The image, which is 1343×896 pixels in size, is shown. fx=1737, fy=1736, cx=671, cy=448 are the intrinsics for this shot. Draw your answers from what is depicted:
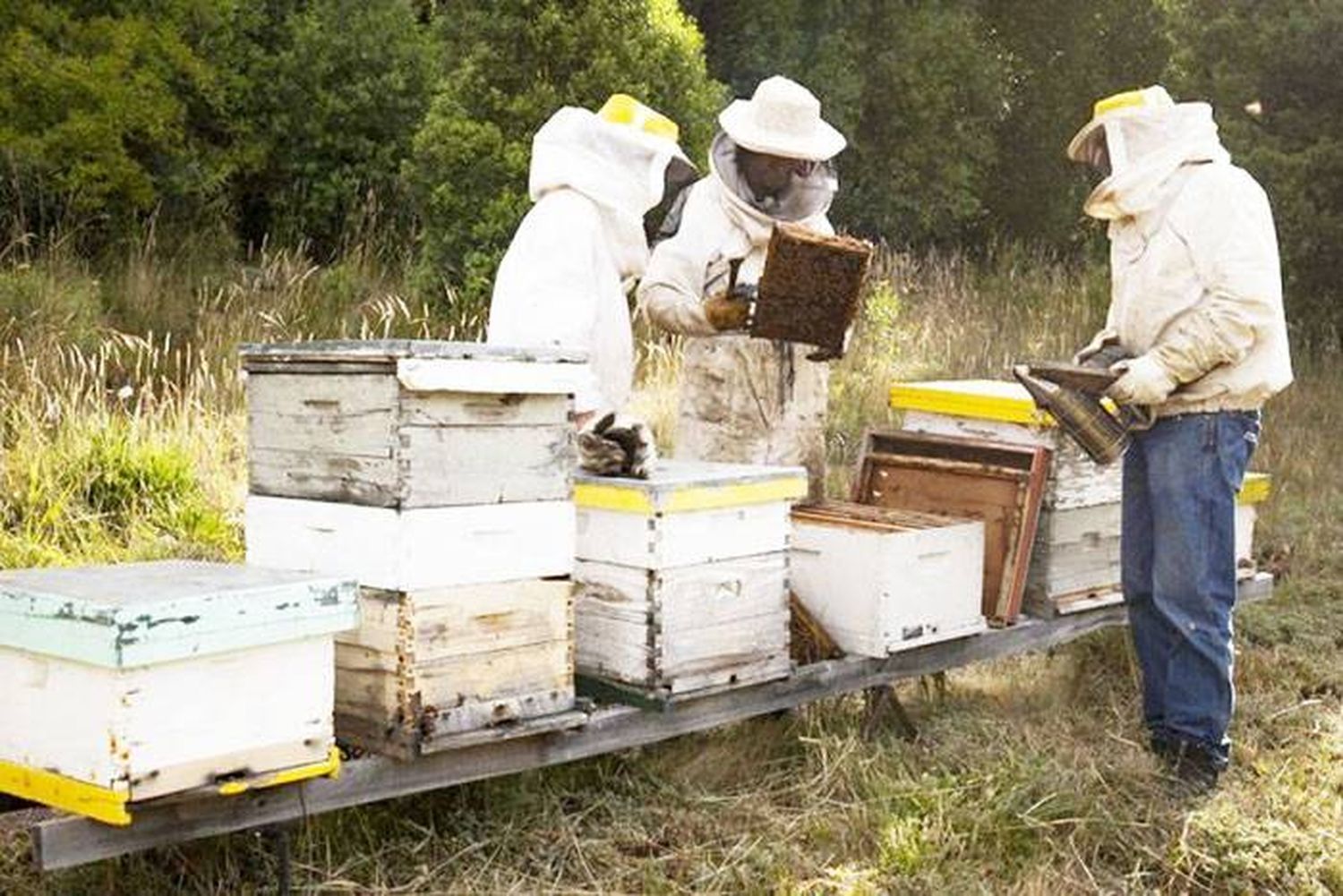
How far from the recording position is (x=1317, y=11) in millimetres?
13055

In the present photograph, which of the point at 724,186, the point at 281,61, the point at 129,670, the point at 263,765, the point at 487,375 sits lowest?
the point at 263,765

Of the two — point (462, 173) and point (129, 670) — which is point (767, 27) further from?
point (129, 670)

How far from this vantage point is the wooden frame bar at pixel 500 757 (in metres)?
3.31

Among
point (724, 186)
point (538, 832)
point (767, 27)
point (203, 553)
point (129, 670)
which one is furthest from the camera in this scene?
point (767, 27)

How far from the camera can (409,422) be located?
3660 mm

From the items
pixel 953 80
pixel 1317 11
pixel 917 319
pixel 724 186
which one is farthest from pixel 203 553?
pixel 953 80

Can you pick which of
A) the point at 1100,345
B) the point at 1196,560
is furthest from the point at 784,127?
the point at 1196,560

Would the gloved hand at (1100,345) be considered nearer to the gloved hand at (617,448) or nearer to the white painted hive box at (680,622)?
the white painted hive box at (680,622)

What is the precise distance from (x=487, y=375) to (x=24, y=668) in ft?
3.63

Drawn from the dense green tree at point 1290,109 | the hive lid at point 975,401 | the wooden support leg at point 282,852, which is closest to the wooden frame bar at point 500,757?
the wooden support leg at point 282,852

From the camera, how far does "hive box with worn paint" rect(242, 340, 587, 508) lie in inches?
144

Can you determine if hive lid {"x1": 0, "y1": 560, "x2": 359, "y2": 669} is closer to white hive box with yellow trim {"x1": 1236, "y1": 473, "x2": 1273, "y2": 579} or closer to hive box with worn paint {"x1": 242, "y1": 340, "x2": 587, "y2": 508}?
hive box with worn paint {"x1": 242, "y1": 340, "x2": 587, "y2": 508}

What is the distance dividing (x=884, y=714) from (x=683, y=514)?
1272 mm

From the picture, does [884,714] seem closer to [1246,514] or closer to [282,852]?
[1246,514]
